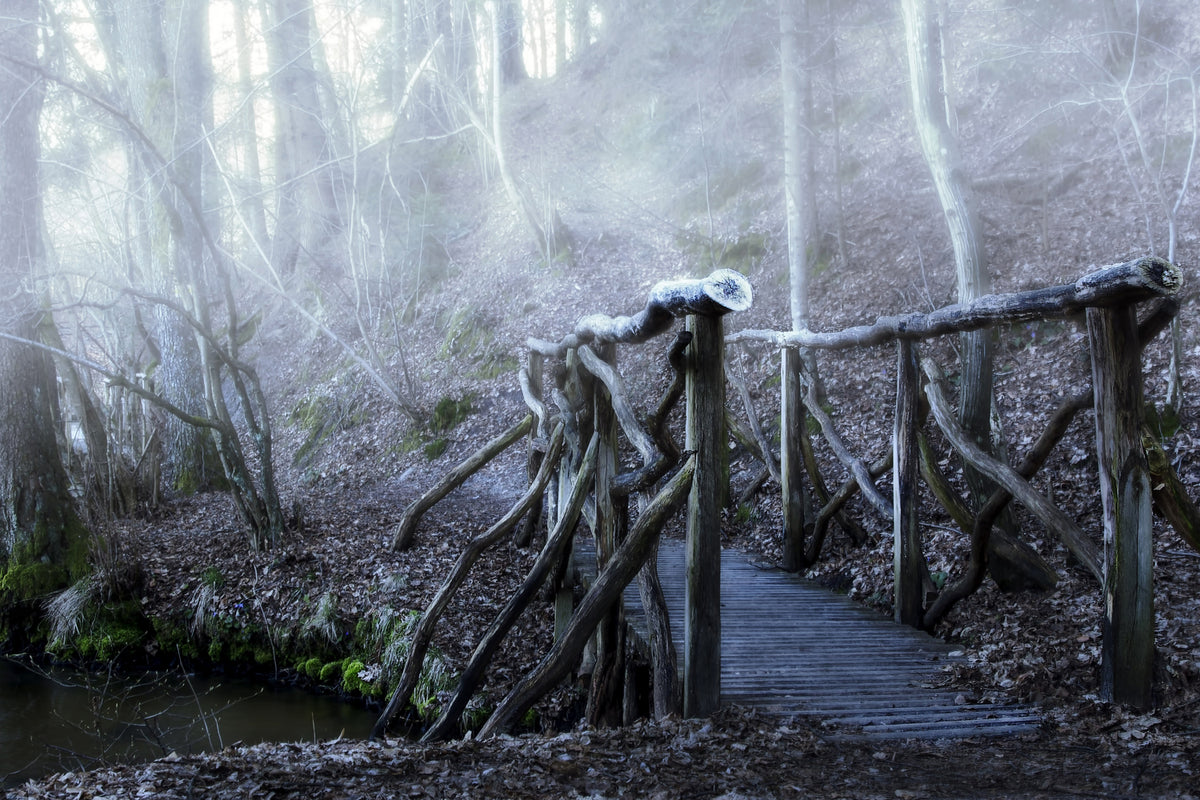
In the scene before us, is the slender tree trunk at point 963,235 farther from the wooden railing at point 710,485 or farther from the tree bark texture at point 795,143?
the tree bark texture at point 795,143

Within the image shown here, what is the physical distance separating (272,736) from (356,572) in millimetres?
1868

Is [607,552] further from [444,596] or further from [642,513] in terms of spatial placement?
[444,596]

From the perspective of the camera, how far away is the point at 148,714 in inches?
249

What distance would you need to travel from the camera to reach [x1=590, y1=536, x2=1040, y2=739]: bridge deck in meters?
4.32

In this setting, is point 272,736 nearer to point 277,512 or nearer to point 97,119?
point 277,512

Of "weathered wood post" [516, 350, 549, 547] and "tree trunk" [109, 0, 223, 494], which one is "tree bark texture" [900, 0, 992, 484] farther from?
"tree trunk" [109, 0, 223, 494]

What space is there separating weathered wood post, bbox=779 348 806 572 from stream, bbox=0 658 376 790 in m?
4.17

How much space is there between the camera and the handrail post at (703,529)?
168 inches

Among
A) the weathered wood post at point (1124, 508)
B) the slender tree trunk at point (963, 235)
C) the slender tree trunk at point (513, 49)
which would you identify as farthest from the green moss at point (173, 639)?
Result: the slender tree trunk at point (513, 49)

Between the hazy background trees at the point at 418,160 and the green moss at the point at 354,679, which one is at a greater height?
the hazy background trees at the point at 418,160

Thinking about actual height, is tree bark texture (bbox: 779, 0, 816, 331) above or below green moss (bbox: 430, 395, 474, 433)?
above

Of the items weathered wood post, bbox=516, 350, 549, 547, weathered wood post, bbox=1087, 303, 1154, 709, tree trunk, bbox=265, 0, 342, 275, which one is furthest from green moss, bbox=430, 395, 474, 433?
weathered wood post, bbox=1087, 303, 1154, 709

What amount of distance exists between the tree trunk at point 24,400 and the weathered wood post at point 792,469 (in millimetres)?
7673

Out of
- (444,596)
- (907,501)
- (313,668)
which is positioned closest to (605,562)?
(444,596)
